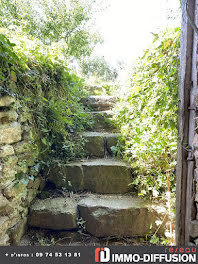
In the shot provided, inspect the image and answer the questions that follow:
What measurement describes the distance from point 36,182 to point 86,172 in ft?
1.84

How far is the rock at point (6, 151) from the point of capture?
1.48 meters

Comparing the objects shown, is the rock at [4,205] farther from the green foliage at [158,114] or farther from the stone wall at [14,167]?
the green foliage at [158,114]

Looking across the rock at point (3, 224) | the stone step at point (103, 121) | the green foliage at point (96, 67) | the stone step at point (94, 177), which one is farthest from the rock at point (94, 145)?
the green foliage at point (96, 67)

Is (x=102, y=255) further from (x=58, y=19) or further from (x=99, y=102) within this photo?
(x=58, y=19)

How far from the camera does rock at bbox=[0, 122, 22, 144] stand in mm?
1509

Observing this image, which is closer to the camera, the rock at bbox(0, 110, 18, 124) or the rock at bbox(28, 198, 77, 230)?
the rock at bbox(0, 110, 18, 124)

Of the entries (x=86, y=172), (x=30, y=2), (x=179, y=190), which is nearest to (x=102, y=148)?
(x=86, y=172)

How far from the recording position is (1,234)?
4.66ft

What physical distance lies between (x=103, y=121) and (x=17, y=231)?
2.00m

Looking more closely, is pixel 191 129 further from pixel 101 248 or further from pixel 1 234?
pixel 1 234

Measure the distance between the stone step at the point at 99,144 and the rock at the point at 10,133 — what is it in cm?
106

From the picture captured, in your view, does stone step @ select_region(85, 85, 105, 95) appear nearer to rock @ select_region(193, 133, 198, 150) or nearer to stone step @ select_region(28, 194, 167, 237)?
stone step @ select_region(28, 194, 167, 237)

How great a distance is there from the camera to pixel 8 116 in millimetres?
1578

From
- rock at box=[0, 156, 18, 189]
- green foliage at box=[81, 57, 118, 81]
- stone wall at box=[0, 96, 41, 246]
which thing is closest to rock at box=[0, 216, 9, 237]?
stone wall at box=[0, 96, 41, 246]
